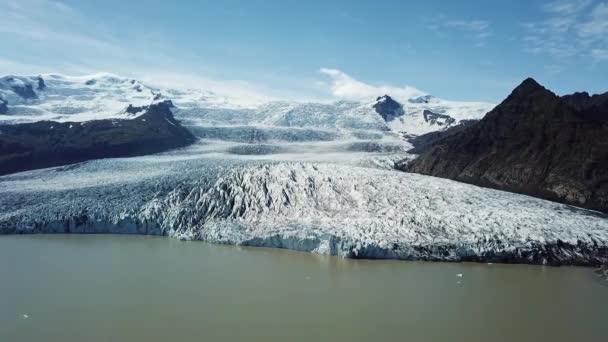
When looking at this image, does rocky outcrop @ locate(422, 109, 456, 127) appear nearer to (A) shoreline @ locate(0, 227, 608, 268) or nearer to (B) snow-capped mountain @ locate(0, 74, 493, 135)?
(B) snow-capped mountain @ locate(0, 74, 493, 135)

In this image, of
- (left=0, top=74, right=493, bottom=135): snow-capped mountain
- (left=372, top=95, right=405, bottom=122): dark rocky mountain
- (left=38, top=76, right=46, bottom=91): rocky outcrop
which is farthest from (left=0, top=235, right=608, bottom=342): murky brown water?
(left=38, top=76, right=46, bottom=91): rocky outcrop

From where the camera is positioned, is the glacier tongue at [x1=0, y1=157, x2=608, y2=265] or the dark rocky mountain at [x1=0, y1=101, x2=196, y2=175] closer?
the glacier tongue at [x1=0, y1=157, x2=608, y2=265]

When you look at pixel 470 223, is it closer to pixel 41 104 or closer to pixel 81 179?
pixel 81 179

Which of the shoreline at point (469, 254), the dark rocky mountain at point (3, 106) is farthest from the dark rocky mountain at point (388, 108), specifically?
the shoreline at point (469, 254)

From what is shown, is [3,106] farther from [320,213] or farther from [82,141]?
[320,213]

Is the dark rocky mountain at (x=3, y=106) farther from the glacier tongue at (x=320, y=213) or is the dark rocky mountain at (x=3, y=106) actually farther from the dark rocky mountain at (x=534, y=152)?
the dark rocky mountain at (x=534, y=152)
